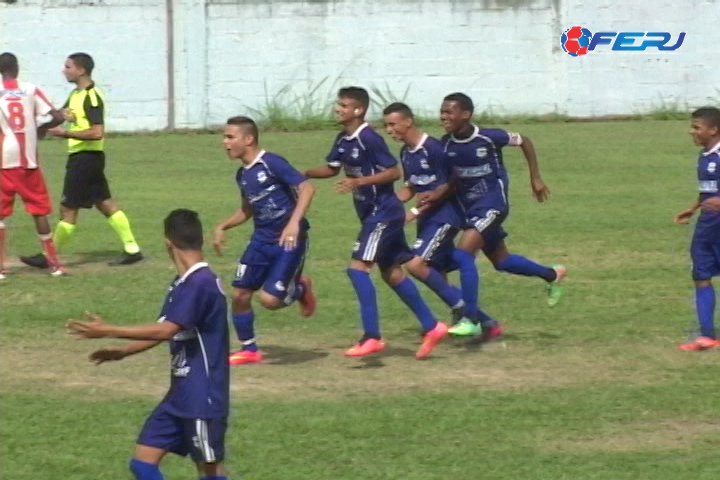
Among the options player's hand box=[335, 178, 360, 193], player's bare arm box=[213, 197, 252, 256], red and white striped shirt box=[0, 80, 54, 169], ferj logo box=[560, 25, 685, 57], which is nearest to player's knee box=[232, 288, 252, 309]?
player's bare arm box=[213, 197, 252, 256]

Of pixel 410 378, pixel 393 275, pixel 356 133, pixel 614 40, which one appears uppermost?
pixel 614 40

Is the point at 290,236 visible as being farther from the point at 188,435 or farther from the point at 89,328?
the point at 89,328

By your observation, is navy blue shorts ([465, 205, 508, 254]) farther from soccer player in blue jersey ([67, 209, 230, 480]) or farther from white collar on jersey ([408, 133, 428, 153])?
soccer player in blue jersey ([67, 209, 230, 480])

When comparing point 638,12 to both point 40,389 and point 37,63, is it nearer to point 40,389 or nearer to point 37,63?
point 37,63

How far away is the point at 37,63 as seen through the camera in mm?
25828

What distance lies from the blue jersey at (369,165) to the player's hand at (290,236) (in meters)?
0.99

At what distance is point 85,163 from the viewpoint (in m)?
14.6

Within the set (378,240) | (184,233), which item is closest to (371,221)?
(378,240)

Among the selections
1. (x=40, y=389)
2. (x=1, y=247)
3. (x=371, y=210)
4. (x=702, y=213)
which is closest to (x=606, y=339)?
(x=702, y=213)

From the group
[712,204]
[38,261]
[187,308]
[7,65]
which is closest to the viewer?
[187,308]

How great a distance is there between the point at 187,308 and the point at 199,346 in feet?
0.75

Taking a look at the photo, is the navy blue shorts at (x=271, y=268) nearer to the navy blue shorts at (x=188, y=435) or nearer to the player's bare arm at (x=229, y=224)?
the player's bare arm at (x=229, y=224)

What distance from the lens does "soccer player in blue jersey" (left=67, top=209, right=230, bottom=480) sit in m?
7.15

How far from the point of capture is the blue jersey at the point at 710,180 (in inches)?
434
